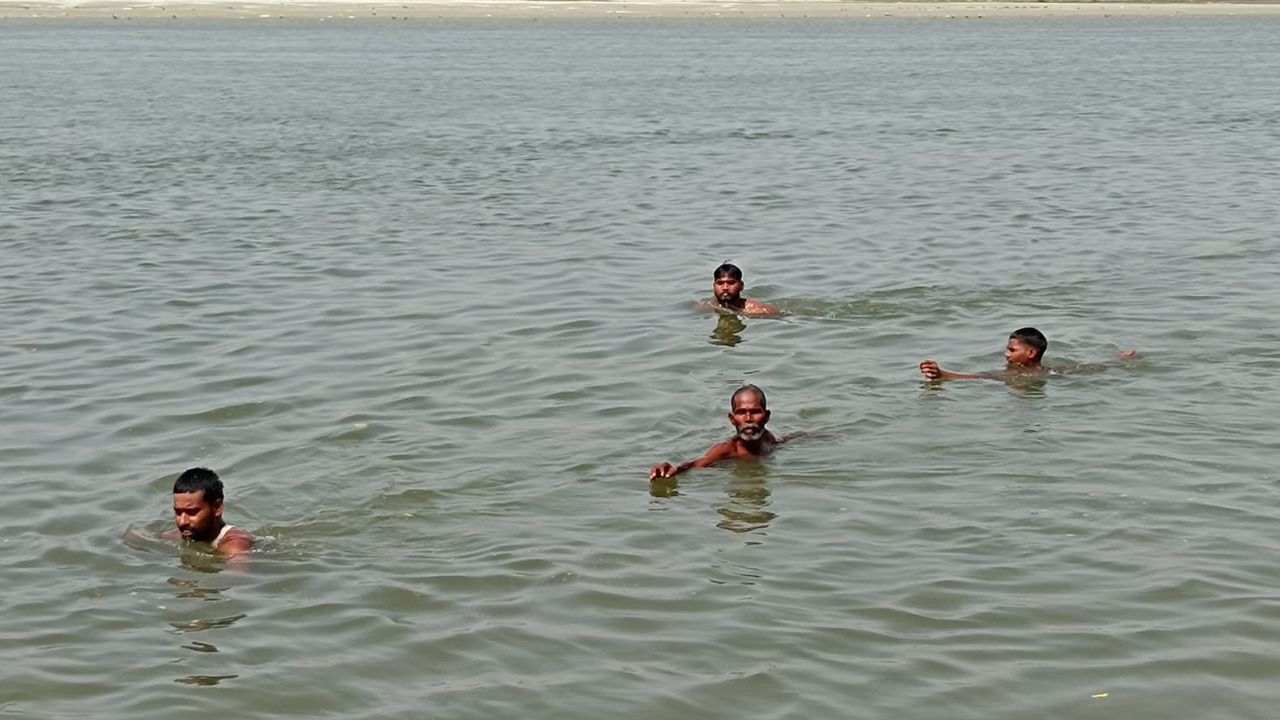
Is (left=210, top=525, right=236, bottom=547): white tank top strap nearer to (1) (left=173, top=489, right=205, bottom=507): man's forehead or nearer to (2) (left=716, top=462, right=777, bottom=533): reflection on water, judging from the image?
(1) (left=173, top=489, right=205, bottom=507): man's forehead

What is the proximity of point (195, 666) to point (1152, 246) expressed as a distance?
12.5 metres

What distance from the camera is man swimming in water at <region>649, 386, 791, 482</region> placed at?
10.2m

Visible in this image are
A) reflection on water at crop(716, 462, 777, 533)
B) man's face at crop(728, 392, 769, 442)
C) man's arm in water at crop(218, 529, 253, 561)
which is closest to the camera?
man's arm in water at crop(218, 529, 253, 561)

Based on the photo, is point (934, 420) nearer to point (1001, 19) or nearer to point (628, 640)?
point (628, 640)

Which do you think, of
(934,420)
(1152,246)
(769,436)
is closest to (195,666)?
(769,436)

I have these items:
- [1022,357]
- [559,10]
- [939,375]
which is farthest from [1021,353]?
[559,10]

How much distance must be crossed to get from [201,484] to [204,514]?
0.15 metres

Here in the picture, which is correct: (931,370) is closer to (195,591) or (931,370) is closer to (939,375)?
(939,375)

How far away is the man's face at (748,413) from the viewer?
33.4 feet

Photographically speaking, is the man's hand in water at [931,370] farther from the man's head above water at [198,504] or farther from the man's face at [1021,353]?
the man's head above water at [198,504]

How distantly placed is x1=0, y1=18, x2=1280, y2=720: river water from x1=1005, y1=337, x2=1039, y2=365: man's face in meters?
0.35

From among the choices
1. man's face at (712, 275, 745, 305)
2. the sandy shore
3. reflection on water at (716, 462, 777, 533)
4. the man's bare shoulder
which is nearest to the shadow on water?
reflection on water at (716, 462, 777, 533)

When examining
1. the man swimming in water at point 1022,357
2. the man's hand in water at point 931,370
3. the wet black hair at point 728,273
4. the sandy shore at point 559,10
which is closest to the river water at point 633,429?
the man's hand in water at point 931,370

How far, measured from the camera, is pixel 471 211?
20.7 metres
